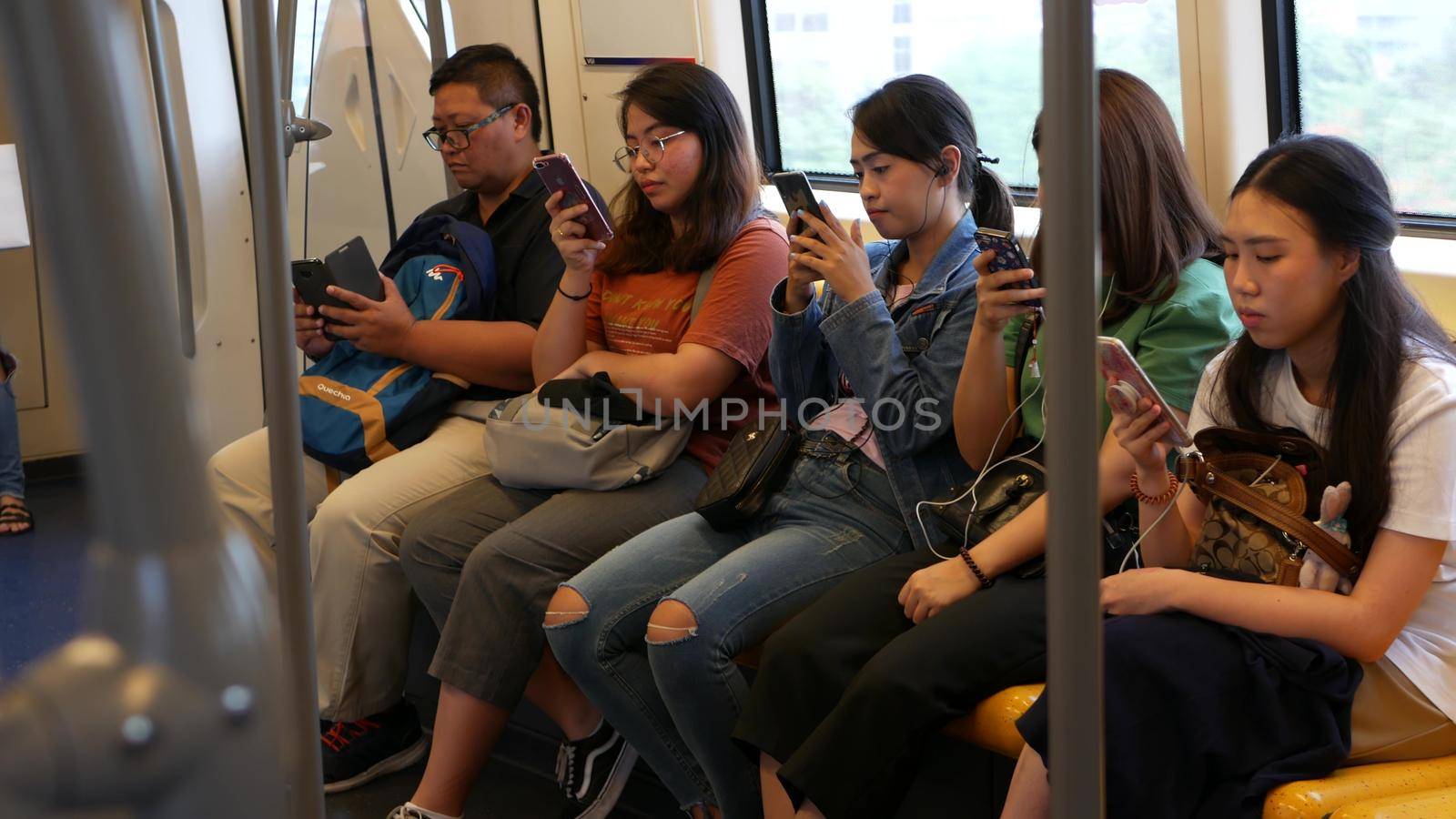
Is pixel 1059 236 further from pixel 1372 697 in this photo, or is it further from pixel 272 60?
pixel 1372 697

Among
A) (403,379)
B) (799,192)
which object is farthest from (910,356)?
(403,379)

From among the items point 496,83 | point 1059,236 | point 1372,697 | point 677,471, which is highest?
point 496,83

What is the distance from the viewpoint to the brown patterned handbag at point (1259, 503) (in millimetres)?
Answer: 1761

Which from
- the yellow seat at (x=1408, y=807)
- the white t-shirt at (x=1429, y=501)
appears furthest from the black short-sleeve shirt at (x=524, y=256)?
the yellow seat at (x=1408, y=807)

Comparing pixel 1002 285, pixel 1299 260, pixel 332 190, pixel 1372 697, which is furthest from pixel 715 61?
pixel 1372 697

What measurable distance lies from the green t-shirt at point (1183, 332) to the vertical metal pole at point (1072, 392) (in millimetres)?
1609

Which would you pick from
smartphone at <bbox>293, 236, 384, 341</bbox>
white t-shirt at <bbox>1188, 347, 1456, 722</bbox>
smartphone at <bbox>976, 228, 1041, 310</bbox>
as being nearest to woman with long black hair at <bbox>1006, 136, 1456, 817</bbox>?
white t-shirt at <bbox>1188, 347, 1456, 722</bbox>

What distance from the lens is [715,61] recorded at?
4.46 m

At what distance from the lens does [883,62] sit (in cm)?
439

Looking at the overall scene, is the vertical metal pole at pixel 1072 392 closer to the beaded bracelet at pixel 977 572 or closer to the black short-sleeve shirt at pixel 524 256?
the beaded bracelet at pixel 977 572

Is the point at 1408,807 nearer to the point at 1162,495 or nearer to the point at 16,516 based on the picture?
the point at 1162,495

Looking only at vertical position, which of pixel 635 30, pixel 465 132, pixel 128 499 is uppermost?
pixel 635 30

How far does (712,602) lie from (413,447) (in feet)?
3.33

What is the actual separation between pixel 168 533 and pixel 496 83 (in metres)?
2.92
